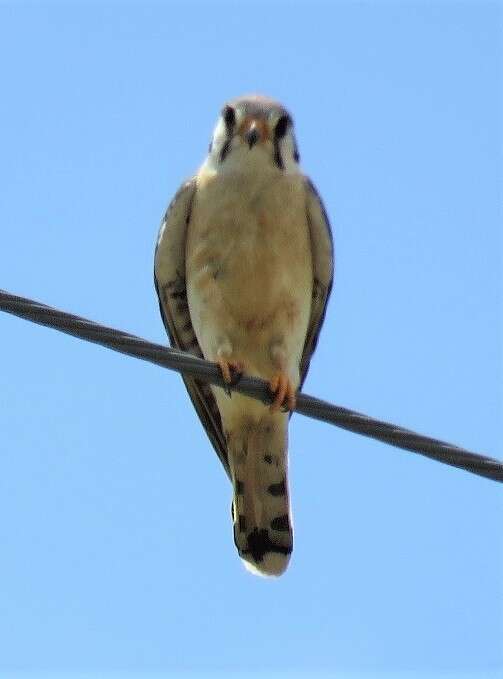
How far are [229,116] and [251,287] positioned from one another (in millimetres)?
1173

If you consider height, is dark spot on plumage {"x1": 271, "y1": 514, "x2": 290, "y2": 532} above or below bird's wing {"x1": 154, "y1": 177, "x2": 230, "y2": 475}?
below

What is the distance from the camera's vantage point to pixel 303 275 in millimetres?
6227

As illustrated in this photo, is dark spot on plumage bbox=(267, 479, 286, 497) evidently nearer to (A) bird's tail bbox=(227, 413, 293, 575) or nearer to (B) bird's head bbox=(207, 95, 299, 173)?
(A) bird's tail bbox=(227, 413, 293, 575)

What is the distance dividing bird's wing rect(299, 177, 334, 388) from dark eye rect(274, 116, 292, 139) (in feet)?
1.07

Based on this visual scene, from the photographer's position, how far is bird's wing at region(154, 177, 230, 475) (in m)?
6.38

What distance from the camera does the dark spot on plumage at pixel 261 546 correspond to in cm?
625

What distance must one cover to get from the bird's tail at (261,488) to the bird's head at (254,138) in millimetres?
1286

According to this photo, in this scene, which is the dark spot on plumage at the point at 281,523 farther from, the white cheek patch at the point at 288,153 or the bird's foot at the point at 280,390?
the white cheek patch at the point at 288,153

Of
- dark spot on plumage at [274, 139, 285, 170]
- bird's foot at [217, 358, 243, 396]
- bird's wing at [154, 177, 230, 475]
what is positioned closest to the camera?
bird's foot at [217, 358, 243, 396]

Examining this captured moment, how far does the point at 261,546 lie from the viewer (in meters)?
6.26

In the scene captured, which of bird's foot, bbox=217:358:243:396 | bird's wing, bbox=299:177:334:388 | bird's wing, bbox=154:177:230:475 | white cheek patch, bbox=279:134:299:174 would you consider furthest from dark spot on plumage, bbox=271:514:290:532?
white cheek patch, bbox=279:134:299:174

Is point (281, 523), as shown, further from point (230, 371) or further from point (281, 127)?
point (281, 127)

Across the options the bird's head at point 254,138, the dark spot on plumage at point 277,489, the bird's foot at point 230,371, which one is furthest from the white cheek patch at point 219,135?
the dark spot on plumage at point 277,489

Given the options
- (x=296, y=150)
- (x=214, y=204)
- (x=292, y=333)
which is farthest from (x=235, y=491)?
(x=296, y=150)
